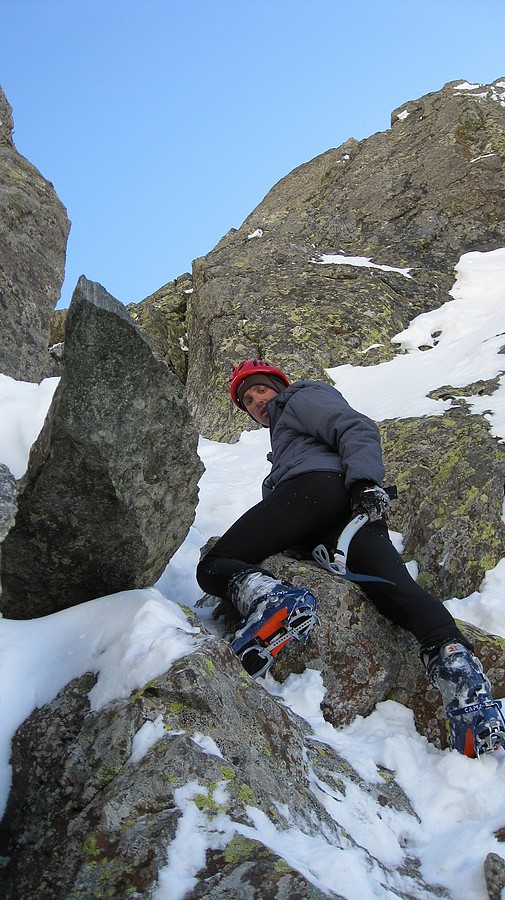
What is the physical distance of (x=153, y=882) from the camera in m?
2.74

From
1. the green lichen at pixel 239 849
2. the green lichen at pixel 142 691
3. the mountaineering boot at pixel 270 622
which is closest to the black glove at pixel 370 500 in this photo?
the mountaineering boot at pixel 270 622

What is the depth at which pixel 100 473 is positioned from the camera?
13.7 ft

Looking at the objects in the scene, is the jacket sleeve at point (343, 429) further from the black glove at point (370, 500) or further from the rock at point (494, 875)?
the rock at point (494, 875)

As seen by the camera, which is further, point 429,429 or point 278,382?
point 429,429

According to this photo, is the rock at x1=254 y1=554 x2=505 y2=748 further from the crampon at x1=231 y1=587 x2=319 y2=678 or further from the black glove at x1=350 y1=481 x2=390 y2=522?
the black glove at x1=350 y1=481 x2=390 y2=522

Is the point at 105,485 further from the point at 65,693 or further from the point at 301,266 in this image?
the point at 301,266

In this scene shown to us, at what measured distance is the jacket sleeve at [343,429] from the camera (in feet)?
18.5

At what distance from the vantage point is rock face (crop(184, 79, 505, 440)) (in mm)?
15625

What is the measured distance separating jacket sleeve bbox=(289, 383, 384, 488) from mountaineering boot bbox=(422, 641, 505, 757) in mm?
1518

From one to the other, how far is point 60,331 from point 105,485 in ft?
48.7

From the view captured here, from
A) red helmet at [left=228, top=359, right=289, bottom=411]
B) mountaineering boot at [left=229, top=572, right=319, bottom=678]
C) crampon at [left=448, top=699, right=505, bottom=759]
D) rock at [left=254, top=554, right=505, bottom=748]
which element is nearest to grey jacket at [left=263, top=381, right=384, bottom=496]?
red helmet at [left=228, top=359, right=289, bottom=411]

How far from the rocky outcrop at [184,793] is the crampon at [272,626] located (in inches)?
24.3

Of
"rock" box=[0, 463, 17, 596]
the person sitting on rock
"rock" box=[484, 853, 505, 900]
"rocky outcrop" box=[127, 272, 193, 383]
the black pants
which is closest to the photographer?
"rock" box=[484, 853, 505, 900]

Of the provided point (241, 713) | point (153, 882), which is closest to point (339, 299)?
point (241, 713)
